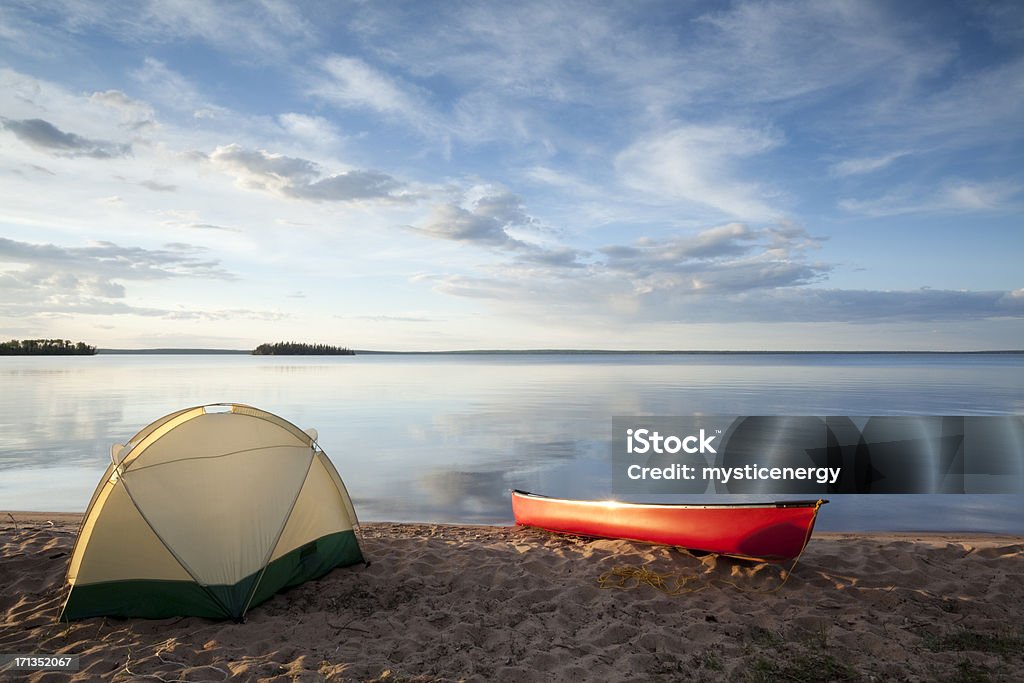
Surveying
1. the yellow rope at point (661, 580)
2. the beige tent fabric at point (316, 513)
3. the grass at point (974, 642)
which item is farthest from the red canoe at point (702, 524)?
the beige tent fabric at point (316, 513)

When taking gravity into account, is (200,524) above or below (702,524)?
above

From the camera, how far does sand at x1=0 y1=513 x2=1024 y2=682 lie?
16.5ft

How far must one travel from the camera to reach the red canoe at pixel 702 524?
690cm

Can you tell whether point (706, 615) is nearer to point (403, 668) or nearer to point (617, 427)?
point (403, 668)

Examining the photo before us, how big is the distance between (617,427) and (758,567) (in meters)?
14.1

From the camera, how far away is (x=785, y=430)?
20.4 metres

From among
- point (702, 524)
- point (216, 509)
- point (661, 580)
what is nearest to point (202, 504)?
point (216, 509)

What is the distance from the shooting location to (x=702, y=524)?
7.52 metres

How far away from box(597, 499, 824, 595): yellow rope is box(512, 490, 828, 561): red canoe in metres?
0.18

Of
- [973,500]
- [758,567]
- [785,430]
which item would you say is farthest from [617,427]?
[758,567]

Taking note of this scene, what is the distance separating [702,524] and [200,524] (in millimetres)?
5647

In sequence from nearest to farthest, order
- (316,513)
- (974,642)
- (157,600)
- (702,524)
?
(974,642), (157,600), (316,513), (702,524)

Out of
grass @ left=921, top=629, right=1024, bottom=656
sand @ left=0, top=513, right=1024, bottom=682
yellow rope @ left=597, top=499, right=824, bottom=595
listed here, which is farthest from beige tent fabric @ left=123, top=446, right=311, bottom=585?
grass @ left=921, top=629, right=1024, bottom=656

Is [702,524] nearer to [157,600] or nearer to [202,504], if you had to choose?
[202,504]
